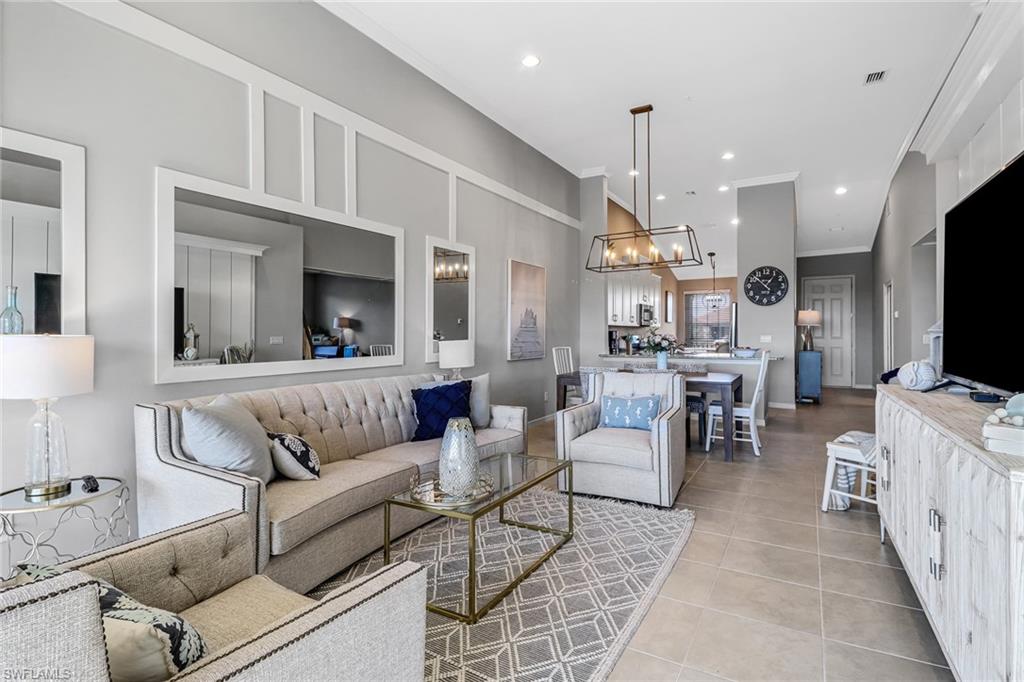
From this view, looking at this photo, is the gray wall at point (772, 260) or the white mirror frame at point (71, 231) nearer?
the white mirror frame at point (71, 231)

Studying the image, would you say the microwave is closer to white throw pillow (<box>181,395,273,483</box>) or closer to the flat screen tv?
the flat screen tv

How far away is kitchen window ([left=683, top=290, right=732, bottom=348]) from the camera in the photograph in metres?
13.3

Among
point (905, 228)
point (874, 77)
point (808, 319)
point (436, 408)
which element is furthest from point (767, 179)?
point (436, 408)

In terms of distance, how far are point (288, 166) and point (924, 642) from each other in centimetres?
409

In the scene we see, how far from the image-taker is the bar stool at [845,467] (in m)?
3.26

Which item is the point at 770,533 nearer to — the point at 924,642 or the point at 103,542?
the point at 924,642

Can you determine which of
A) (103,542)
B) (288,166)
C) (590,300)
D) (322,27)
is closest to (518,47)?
(322,27)

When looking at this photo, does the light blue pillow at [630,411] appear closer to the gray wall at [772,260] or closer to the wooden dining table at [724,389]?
the wooden dining table at [724,389]

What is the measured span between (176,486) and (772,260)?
745 cm

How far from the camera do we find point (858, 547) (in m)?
2.83

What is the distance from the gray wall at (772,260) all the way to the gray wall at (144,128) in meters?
5.18

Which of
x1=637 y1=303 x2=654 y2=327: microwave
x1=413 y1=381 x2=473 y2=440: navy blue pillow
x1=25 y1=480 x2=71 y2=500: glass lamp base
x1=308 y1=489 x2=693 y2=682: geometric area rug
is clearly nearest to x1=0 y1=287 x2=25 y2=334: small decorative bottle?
x1=25 y1=480 x2=71 y2=500: glass lamp base

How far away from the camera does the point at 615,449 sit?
3.48m

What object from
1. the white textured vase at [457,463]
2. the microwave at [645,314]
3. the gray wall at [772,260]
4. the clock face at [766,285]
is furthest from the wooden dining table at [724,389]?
the microwave at [645,314]
